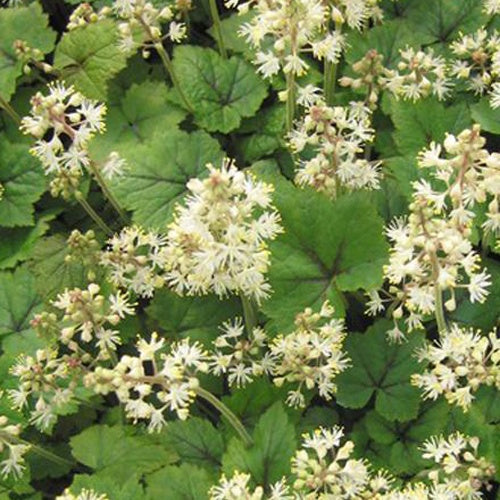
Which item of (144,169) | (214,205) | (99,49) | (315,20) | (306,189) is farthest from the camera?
(99,49)

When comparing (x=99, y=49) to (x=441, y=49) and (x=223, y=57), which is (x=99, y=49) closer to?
(x=223, y=57)

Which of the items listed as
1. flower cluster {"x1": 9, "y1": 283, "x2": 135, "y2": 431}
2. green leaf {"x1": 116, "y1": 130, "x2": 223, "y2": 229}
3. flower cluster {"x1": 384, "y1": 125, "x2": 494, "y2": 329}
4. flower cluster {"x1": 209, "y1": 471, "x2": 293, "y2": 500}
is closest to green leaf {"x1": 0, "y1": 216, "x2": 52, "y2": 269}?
green leaf {"x1": 116, "y1": 130, "x2": 223, "y2": 229}

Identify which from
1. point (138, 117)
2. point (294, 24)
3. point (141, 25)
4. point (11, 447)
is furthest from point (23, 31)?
point (11, 447)

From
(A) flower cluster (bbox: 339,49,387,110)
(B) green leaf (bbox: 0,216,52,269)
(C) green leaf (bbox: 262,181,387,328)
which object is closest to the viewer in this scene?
(C) green leaf (bbox: 262,181,387,328)

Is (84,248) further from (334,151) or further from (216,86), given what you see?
(216,86)

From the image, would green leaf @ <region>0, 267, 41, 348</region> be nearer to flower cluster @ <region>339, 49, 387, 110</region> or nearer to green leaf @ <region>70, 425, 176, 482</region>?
green leaf @ <region>70, 425, 176, 482</region>

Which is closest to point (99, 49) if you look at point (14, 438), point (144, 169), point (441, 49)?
point (144, 169)

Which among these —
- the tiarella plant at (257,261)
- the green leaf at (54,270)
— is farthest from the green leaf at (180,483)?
the green leaf at (54,270)

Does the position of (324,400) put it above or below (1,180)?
below
